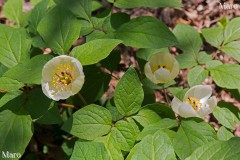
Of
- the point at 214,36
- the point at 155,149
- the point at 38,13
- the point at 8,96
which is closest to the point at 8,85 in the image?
the point at 8,96

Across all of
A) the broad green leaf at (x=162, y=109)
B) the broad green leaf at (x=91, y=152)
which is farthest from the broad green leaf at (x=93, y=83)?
the broad green leaf at (x=91, y=152)

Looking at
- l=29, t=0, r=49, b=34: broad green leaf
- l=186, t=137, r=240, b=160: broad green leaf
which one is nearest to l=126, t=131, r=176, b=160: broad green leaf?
l=186, t=137, r=240, b=160: broad green leaf

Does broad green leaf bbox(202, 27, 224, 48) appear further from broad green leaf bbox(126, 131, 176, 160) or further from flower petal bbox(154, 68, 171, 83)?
broad green leaf bbox(126, 131, 176, 160)

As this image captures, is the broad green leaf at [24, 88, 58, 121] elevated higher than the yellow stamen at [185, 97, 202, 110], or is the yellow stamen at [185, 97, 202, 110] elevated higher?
the yellow stamen at [185, 97, 202, 110]

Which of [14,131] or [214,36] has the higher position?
[214,36]

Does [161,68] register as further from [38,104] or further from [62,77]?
[38,104]

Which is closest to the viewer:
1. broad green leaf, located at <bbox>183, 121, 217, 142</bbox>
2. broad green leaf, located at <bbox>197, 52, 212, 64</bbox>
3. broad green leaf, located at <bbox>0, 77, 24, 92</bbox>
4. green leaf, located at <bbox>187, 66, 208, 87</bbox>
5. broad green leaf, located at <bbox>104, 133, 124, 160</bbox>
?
broad green leaf, located at <bbox>104, 133, 124, 160</bbox>

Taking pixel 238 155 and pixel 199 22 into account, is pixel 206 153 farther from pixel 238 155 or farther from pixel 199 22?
pixel 199 22
